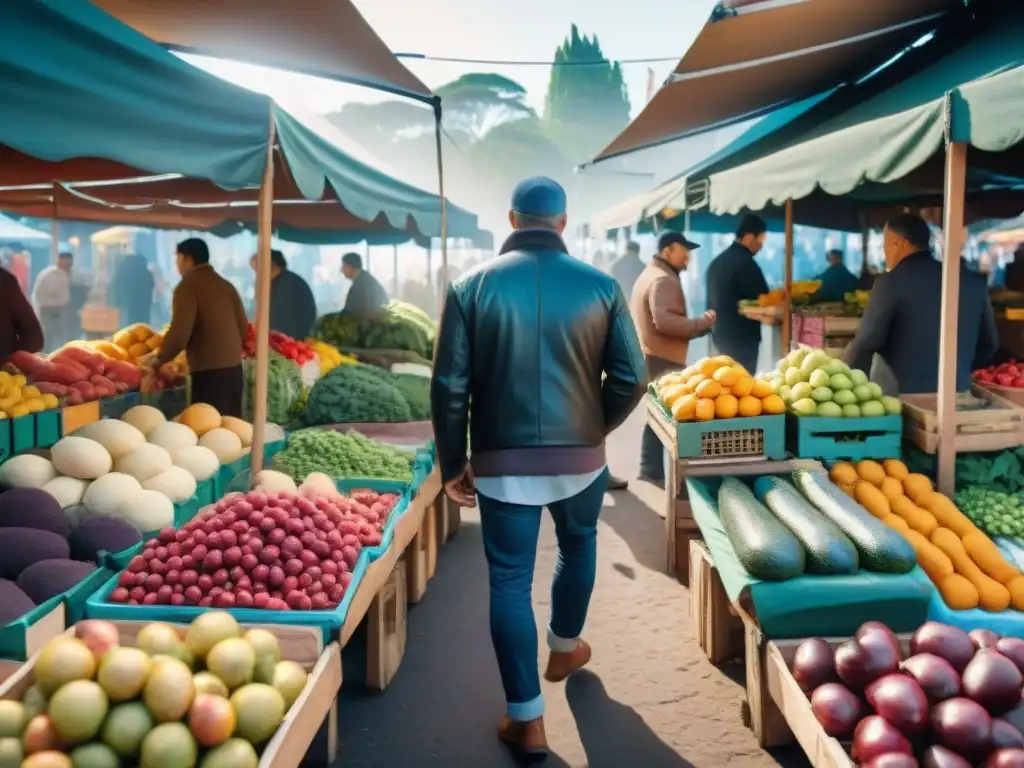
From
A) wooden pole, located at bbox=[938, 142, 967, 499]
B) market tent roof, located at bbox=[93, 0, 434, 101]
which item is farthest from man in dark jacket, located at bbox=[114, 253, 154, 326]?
wooden pole, located at bbox=[938, 142, 967, 499]

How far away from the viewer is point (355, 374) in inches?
247

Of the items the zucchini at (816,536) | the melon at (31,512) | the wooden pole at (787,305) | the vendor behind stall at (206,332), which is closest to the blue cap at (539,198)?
Result: the zucchini at (816,536)

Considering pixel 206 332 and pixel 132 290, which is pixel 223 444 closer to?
pixel 206 332

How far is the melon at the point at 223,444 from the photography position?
4.71 meters

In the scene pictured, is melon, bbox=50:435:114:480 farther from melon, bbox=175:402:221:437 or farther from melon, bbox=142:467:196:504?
melon, bbox=175:402:221:437

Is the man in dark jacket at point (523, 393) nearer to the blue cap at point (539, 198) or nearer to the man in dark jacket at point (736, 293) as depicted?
the blue cap at point (539, 198)

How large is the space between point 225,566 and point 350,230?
10.9 meters

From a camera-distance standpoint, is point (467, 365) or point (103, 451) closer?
point (467, 365)

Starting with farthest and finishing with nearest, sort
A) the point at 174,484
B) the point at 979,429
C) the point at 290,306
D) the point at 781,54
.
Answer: the point at 290,306, the point at 781,54, the point at 979,429, the point at 174,484

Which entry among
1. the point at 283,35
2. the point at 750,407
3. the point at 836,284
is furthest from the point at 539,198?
the point at 836,284

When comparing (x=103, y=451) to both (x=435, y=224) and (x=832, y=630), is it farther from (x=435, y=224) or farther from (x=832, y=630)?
(x=435, y=224)

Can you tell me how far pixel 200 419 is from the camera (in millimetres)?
4965

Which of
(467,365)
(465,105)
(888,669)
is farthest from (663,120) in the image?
(465,105)

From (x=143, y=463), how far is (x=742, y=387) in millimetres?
3025
